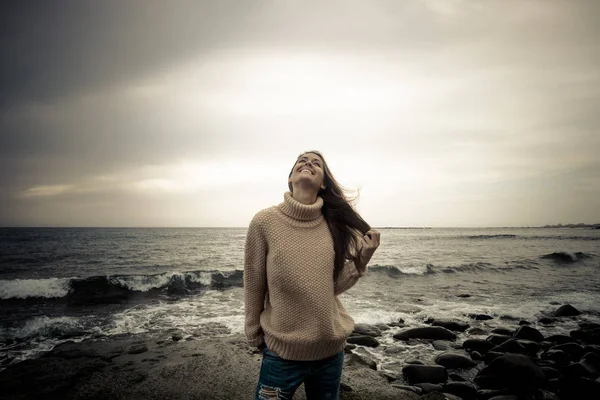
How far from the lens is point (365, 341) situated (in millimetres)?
8172

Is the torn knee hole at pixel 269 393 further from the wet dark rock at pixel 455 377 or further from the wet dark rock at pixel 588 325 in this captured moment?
the wet dark rock at pixel 588 325

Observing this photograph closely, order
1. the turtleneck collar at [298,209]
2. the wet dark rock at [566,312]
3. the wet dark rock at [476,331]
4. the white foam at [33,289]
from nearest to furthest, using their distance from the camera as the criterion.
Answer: the turtleneck collar at [298,209] < the wet dark rock at [476,331] < the wet dark rock at [566,312] < the white foam at [33,289]

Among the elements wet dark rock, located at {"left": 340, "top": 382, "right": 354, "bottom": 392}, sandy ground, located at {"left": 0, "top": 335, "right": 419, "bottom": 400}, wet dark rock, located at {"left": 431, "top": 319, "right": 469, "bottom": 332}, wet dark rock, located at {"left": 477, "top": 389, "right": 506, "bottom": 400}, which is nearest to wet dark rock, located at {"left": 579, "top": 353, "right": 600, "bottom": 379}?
wet dark rock, located at {"left": 477, "top": 389, "right": 506, "bottom": 400}

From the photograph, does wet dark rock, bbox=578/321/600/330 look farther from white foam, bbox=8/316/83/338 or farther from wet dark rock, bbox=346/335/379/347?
white foam, bbox=8/316/83/338

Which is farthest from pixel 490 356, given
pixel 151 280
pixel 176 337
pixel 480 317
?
pixel 151 280

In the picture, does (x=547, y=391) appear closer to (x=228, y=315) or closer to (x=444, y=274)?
(x=228, y=315)

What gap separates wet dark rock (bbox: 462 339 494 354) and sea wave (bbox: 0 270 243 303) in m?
12.5

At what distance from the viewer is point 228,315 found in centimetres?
1102

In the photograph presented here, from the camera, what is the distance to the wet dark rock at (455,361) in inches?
265

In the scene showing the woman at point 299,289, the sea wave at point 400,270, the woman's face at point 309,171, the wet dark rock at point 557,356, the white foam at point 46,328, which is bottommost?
the sea wave at point 400,270

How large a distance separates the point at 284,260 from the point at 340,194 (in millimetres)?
1035

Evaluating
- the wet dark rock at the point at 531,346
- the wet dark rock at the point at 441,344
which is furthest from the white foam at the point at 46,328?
the wet dark rock at the point at 531,346

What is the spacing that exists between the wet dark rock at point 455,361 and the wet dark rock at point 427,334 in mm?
1722

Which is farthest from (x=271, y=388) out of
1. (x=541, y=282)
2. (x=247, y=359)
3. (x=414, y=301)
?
(x=541, y=282)
